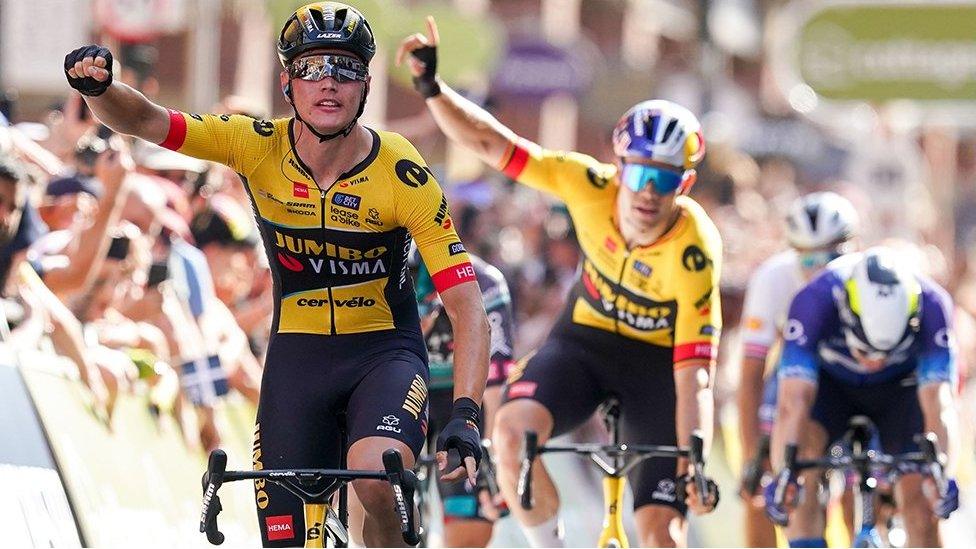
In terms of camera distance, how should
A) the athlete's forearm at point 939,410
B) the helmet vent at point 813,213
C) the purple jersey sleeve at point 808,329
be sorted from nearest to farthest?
1. the athlete's forearm at point 939,410
2. the purple jersey sleeve at point 808,329
3. the helmet vent at point 813,213

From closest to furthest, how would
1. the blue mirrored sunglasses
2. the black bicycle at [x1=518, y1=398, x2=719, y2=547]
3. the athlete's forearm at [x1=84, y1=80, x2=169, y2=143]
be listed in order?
the athlete's forearm at [x1=84, y1=80, x2=169, y2=143] → the black bicycle at [x1=518, y1=398, x2=719, y2=547] → the blue mirrored sunglasses

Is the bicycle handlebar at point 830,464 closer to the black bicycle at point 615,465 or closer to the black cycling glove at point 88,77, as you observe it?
the black bicycle at point 615,465

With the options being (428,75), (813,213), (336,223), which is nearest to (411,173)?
(336,223)

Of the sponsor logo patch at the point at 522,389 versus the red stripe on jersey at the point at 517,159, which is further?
the red stripe on jersey at the point at 517,159

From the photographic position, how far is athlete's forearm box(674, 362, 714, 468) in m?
9.38

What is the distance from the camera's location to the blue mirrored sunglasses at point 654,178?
31.1 feet

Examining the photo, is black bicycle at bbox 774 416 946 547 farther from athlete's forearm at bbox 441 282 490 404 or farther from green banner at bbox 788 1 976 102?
green banner at bbox 788 1 976 102

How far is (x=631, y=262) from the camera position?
9.86m

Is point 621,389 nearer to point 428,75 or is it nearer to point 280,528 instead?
point 428,75

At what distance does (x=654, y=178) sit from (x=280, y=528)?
11.0 feet

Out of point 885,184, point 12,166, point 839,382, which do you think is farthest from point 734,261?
point 12,166

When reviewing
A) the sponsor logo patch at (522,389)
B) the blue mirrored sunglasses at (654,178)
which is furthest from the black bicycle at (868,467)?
the blue mirrored sunglasses at (654,178)

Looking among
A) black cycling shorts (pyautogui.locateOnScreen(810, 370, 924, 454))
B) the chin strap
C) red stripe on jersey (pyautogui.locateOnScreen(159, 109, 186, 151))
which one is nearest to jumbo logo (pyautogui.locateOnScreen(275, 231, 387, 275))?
the chin strap

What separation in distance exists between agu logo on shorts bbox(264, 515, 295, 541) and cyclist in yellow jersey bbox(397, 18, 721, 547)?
9.21 feet
